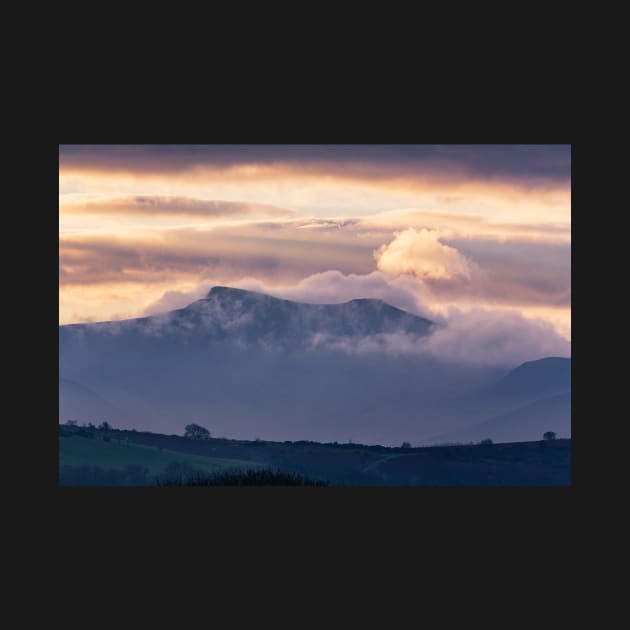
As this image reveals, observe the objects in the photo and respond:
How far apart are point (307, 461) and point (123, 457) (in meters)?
2.52

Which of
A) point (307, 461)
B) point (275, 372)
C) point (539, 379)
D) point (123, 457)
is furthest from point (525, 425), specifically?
point (123, 457)

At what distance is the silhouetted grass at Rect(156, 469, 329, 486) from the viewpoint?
70.7ft

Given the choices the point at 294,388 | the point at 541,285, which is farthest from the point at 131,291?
the point at 541,285

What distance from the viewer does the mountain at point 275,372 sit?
72.1 feet

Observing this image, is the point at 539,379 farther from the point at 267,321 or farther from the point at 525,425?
the point at 267,321

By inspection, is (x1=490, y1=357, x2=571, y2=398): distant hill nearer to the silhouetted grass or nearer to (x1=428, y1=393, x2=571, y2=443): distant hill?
(x1=428, y1=393, x2=571, y2=443): distant hill

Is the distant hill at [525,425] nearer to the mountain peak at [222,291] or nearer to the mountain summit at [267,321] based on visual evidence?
the mountain summit at [267,321]

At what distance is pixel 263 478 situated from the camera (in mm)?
21609

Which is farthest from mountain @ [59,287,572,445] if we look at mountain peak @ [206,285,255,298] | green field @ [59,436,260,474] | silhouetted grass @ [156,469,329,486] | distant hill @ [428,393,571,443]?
silhouetted grass @ [156,469,329,486]

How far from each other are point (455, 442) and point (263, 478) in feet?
8.89

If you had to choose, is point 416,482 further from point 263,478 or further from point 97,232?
point 97,232

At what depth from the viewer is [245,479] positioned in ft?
70.9

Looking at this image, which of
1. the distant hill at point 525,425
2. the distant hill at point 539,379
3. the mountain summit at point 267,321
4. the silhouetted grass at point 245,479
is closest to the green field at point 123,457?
the silhouetted grass at point 245,479

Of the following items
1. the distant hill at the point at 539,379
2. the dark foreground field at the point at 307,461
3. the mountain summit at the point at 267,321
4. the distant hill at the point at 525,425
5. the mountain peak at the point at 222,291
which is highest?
the mountain peak at the point at 222,291
